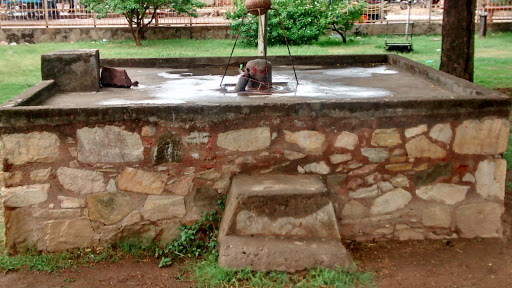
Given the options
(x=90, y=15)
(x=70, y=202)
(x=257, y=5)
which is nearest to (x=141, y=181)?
(x=70, y=202)

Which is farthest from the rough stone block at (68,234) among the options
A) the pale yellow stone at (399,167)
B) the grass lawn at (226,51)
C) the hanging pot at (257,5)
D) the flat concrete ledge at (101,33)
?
the flat concrete ledge at (101,33)

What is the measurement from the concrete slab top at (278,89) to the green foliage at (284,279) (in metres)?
1.20

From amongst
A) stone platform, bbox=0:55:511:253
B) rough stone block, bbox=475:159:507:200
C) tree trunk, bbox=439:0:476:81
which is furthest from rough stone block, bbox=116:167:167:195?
tree trunk, bbox=439:0:476:81

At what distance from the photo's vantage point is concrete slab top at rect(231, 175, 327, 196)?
3658 mm

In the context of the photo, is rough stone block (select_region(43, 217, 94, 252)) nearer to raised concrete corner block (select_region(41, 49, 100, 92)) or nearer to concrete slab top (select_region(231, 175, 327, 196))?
concrete slab top (select_region(231, 175, 327, 196))

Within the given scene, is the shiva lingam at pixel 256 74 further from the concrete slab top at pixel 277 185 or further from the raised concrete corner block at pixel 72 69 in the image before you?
the concrete slab top at pixel 277 185

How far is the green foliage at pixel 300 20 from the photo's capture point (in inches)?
587

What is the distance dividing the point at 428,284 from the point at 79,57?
3486mm

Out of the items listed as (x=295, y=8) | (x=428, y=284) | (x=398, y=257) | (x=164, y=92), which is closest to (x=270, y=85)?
(x=164, y=92)

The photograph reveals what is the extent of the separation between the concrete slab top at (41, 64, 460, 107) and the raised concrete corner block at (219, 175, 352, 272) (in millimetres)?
689

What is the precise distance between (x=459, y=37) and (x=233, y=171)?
4523 mm

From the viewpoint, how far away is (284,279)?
334cm

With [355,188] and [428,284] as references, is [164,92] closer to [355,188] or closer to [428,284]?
[355,188]

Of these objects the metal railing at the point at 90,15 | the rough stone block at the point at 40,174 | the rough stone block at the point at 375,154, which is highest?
the metal railing at the point at 90,15
